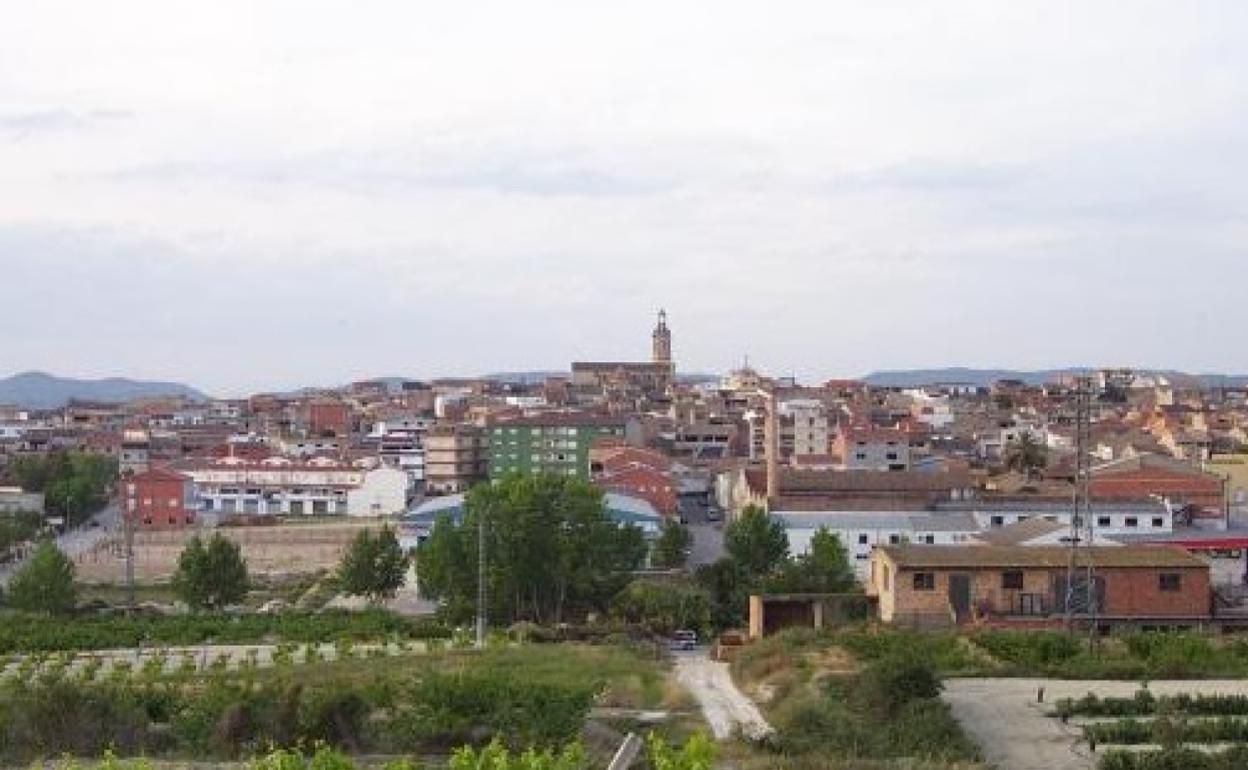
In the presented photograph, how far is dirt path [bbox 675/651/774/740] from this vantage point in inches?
590

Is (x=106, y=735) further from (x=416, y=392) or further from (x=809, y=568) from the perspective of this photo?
(x=416, y=392)

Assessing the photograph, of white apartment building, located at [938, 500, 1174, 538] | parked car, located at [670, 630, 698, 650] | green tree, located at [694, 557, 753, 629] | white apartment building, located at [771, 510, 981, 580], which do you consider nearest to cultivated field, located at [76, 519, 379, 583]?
white apartment building, located at [771, 510, 981, 580]

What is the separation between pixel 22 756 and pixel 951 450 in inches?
2117

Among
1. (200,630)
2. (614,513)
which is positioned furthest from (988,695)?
(614,513)

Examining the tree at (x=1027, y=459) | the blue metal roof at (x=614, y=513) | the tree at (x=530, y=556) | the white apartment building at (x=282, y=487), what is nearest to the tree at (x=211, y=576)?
the tree at (x=530, y=556)

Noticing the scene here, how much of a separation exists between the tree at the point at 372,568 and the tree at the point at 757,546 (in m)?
7.56

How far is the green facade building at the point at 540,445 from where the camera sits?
2351 inches

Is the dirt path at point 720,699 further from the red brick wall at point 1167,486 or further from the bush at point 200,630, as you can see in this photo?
the red brick wall at point 1167,486

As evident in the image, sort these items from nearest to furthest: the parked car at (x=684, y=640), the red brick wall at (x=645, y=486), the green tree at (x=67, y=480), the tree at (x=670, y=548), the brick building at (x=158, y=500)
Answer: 1. the parked car at (x=684, y=640)
2. the tree at (x=670, y=548)
3. the red brick wall at (x=645, y=486)
4. the brick building at (x=158, y=500)
5. the green tree at (x=67, y=480)

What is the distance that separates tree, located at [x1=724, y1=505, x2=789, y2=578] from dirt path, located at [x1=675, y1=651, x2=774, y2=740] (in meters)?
9.83

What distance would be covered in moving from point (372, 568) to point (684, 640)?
10.7m

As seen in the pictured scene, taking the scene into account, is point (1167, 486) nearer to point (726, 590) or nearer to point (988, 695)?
point (726, 590)

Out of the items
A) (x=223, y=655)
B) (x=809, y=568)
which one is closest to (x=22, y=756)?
(x=223, y=655)

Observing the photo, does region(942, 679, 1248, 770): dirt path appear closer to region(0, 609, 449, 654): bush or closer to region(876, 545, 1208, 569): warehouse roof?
region(876, 545, 1208, 569): warehouse roof
